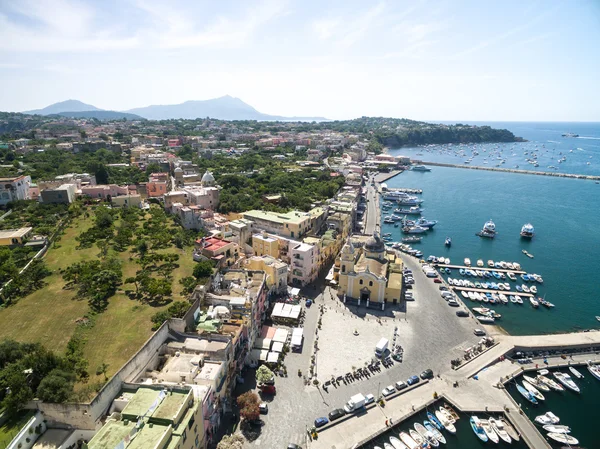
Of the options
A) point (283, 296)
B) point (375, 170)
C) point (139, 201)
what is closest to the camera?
point (283, 296)

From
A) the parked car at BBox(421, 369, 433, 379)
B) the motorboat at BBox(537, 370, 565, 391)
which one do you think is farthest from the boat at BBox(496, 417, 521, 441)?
the motorboat at BBox(537, 370, 565, 391)

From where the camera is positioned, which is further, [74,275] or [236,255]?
[236,255]

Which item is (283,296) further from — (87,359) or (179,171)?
(179,171)

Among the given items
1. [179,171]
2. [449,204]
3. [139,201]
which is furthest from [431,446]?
[449,204]

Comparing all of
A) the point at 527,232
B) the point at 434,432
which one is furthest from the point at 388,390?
the point at 527,232

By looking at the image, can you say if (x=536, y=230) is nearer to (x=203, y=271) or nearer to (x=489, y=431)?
(x=489, y=431)
